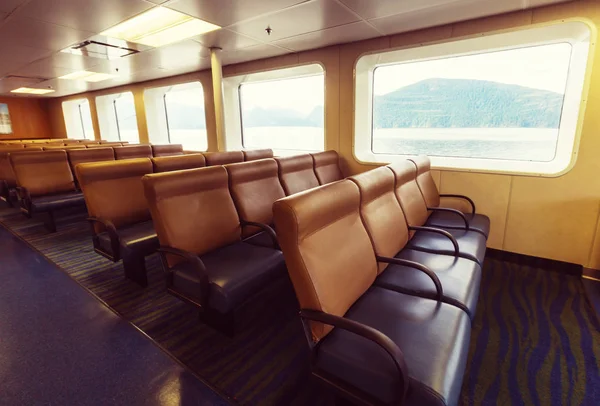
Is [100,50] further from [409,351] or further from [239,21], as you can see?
[409,351]

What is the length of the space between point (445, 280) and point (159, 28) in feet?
13.8

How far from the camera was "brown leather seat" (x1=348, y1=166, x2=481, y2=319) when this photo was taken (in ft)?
5.67

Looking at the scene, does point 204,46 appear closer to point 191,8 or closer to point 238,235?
point 191,8

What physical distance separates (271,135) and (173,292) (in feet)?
14.6

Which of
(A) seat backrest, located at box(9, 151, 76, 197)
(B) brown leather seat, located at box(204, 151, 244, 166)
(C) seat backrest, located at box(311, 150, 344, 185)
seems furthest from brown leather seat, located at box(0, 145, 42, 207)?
(C) seat backrest, located at box(311, 150, 344, 185)

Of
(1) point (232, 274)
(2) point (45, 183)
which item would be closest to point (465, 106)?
(1) point (232, 274)

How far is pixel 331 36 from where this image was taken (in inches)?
152

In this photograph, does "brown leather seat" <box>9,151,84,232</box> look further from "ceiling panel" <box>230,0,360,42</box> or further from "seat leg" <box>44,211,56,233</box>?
"ceiling panel" <box>230,0,360,42</box>

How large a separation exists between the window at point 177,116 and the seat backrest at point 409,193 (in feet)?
15.8

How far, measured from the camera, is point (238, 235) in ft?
8.45

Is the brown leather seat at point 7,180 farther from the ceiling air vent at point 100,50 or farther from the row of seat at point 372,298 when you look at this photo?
the row of seat at point 372,298

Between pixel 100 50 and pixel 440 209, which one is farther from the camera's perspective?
pixel 100 50

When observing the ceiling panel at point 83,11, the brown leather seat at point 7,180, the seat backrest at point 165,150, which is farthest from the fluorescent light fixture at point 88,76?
the ceiling panel at point 83,11

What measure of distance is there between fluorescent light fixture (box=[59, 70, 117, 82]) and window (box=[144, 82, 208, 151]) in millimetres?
918
